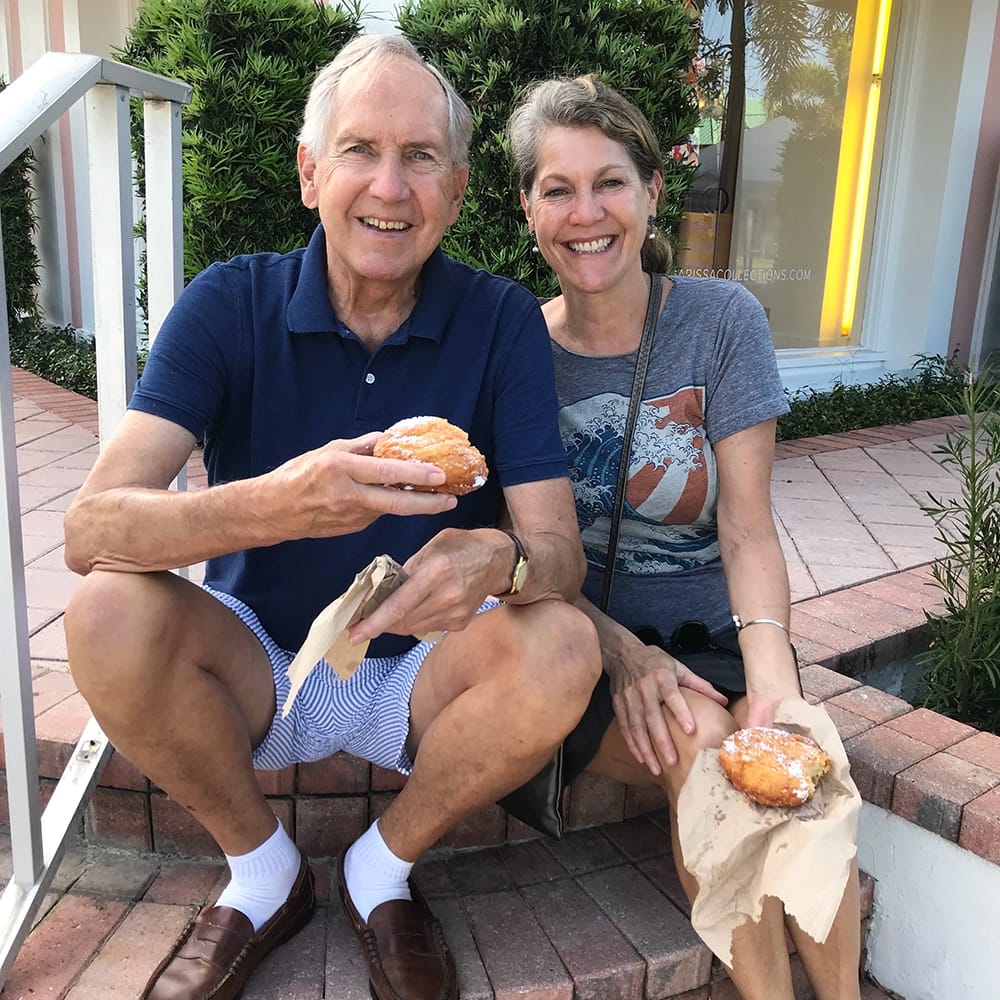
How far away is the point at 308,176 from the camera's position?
1.83 meters

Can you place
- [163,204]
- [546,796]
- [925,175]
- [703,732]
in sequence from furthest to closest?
[925,175] → [163,204] → [546,796] → [703,732]

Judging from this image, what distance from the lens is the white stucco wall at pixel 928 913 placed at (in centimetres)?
171

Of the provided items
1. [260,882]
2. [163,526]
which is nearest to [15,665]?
[163,526]

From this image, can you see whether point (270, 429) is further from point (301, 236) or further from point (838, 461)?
point (838, 461)

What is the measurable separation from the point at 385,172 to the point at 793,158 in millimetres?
5423

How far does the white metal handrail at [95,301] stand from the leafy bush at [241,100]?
214 cm

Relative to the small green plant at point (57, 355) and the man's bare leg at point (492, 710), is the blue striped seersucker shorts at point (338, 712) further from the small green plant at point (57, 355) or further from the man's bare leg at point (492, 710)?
the small green plant at point (57, 355)

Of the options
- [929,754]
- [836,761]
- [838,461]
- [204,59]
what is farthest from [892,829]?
[204,59]

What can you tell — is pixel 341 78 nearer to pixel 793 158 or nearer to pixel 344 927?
pixel 344 927

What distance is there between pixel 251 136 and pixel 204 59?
0.33 meters

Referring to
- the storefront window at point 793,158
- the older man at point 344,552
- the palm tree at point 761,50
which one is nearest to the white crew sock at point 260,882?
the older man at point 344,552

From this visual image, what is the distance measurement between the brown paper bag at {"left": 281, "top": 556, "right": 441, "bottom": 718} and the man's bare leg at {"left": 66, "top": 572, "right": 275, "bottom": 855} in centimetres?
22

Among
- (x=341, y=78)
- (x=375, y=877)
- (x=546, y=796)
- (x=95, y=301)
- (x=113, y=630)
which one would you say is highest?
(x=341, y=78)

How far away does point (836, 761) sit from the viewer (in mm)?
1501
